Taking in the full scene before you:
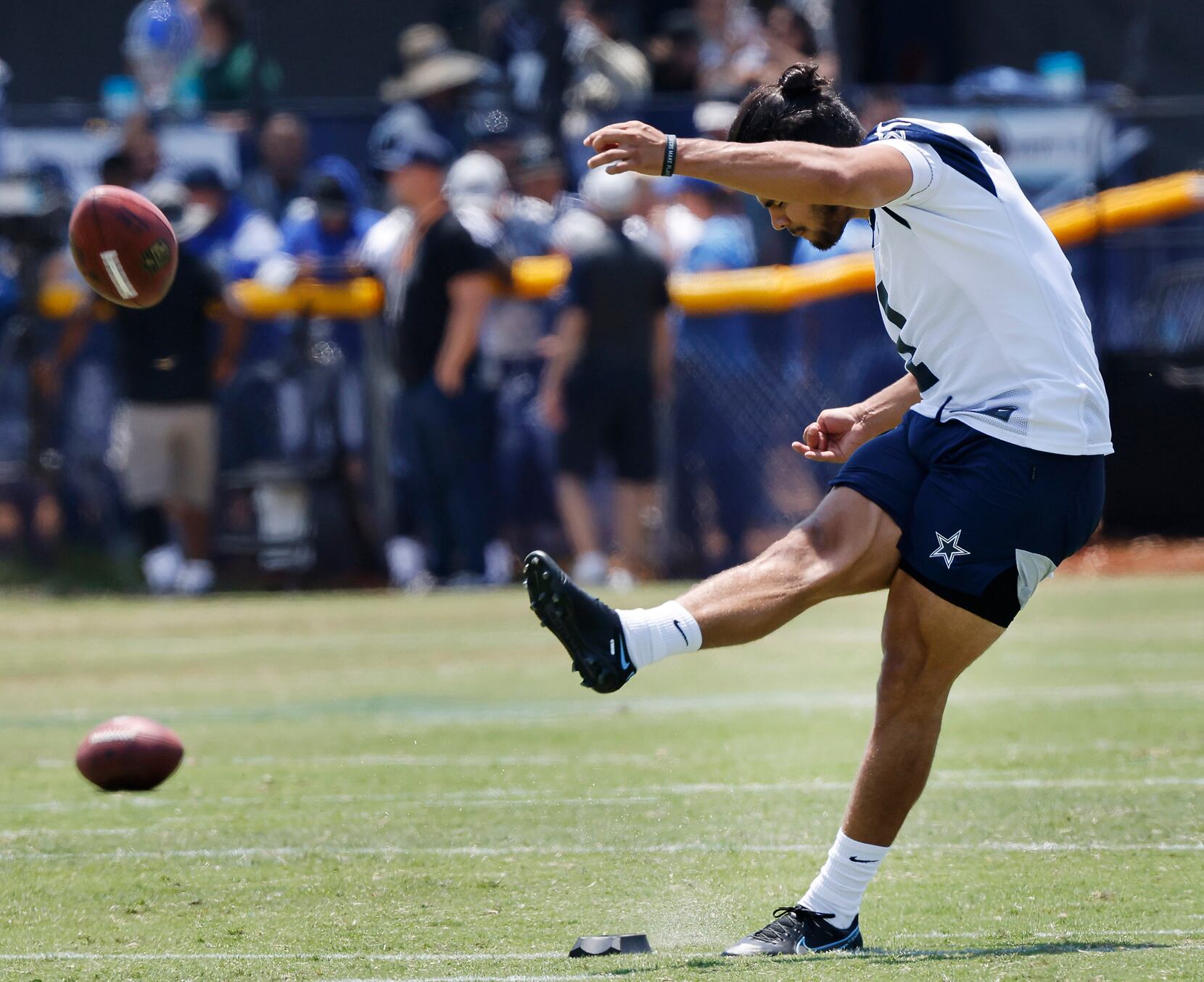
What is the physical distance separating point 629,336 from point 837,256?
1772 millimetres

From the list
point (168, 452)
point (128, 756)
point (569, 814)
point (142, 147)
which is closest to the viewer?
point (569, 814)

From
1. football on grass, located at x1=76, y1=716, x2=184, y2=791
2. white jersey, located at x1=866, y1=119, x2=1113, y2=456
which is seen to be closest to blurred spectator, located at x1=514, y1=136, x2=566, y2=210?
football on grass, located at x1=76, y1=716, x2=184, y2=791

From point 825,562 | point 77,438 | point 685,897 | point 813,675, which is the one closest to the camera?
point 825,562

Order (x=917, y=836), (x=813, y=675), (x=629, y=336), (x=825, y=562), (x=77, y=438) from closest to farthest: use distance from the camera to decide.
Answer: (x=825, y=562) → (x=917, y=836) → (x=813, y=675) → (x=629, y=336) → (x=77, y=438)

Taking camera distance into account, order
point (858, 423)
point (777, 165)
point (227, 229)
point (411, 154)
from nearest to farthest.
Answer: point (777, 165)
point (858, 423)
point (411, 154)
point (227, 229)

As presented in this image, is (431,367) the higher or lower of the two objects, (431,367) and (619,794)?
the lower

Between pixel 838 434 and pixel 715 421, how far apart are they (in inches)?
409

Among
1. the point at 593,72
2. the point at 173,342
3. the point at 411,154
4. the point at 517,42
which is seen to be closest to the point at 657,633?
the point at 411,154

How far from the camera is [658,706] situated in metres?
9.76

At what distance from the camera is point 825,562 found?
484 centimetres

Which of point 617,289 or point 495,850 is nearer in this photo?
point 495,850

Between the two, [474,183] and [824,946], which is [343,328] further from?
[824,946]

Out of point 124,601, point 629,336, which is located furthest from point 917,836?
point 124,601

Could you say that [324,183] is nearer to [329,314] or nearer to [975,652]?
[329,314]
